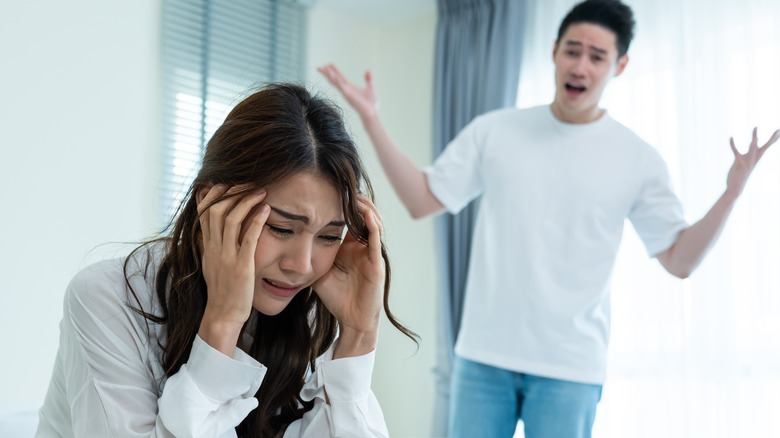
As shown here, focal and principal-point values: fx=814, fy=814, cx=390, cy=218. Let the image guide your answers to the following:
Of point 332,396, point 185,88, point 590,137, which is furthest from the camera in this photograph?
point 185,88

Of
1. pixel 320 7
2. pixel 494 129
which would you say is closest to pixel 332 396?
pixel 494 129

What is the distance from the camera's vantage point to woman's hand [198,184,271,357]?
1.26 meters

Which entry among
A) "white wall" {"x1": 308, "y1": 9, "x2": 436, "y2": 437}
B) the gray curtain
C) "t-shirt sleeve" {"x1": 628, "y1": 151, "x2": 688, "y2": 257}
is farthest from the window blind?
"t-shirt sleeve" {"x1": 628, "y1": 151, "x2": 688, "y2": 257}

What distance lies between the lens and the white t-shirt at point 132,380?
122 cm

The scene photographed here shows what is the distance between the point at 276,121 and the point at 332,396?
499mm

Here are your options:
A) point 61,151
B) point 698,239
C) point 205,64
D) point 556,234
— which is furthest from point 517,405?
point 205,64

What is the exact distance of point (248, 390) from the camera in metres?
1.36

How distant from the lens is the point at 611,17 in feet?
7.97

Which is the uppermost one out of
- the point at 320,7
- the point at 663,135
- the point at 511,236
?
the point at 320,7

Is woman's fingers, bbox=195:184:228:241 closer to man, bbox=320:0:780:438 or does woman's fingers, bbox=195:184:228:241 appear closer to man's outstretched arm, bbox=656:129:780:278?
man, bbox=320:0:780:438

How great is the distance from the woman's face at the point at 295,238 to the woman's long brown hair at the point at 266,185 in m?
0.02

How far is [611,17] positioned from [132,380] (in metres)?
1.79

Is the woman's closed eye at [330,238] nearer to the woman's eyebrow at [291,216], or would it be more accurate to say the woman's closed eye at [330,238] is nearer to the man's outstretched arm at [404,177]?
the woman's eyebrow at [291,216]

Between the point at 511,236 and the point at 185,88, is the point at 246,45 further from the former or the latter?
the point at 511,236
